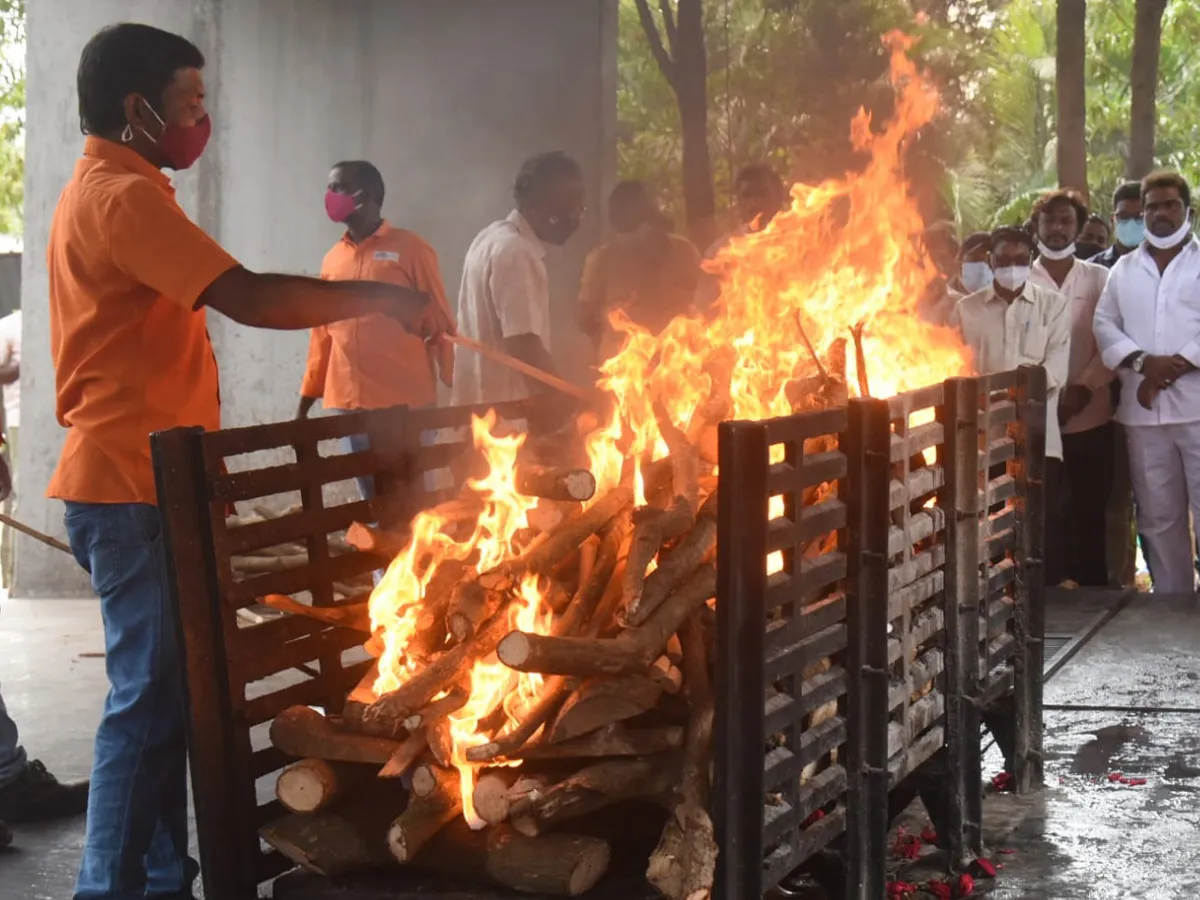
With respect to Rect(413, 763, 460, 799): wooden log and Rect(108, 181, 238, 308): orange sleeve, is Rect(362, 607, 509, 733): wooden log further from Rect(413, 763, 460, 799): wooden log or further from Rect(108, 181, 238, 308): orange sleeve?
Rect(108, 181, 238, 308): orange sleeve

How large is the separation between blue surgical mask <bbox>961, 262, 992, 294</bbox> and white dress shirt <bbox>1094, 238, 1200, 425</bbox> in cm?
148

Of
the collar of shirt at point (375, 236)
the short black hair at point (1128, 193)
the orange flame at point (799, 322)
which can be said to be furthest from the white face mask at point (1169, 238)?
the collar of shirt at point (375, 236)

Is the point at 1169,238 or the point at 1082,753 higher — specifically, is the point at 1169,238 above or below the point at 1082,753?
above

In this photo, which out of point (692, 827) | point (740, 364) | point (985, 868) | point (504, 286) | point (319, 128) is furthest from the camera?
point (319, 128)

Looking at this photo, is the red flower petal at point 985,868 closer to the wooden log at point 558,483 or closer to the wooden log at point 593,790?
the wooden log at point 593,790

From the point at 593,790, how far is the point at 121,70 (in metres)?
2.11

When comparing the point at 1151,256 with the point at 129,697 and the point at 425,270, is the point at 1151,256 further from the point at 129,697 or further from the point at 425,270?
the point at 129,697

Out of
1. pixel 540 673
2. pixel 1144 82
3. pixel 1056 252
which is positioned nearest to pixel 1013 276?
pixel 1056 252

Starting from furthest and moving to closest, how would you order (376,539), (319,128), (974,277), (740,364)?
(974,277) → (319,128) → (740,364) → (376,539)

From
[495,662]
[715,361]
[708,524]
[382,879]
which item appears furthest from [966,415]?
[382,879]

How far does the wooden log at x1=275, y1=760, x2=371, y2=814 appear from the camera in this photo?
143 inches

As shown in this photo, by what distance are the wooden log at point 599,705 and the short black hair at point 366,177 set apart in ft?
15.9

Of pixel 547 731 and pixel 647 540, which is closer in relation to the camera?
pixel 547 731

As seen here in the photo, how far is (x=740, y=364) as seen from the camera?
4.91 m
